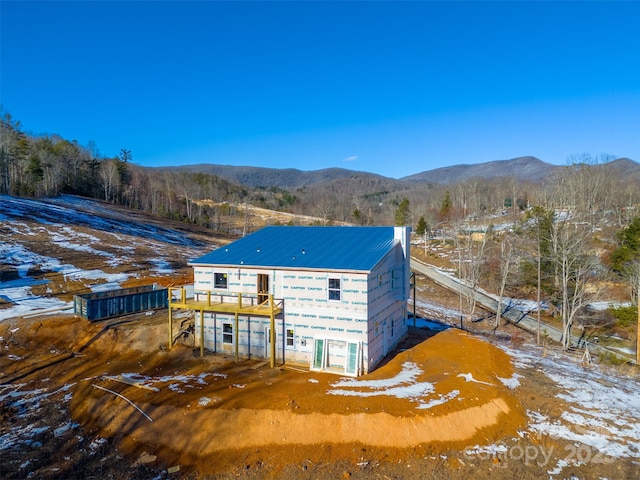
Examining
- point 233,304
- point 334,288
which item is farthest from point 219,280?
point 334,288

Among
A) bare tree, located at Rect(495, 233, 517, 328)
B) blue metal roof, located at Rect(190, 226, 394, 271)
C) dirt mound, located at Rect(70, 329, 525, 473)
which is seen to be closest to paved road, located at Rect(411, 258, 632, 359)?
bare tree, located at Rect(495, 233, 517, 328)

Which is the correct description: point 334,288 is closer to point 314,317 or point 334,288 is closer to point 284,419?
point 314,317

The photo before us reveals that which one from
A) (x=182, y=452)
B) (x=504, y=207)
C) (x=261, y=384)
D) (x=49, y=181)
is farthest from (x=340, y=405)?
(x=504, y=207)

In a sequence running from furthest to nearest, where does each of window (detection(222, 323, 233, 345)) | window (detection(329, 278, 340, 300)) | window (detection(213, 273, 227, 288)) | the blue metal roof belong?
window (detection(213, 273, 227, 288)) < window (detection(222, 323, 233, 345)) < the blue metal roof < window (detection(329, 278, 340, 300))

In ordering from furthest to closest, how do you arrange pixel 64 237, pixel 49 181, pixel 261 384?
pixel 49 181, pixel 64 237, pixel 261 384

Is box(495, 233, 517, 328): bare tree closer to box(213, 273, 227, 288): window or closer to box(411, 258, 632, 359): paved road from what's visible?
box(411, 258, 632, 359): paved road

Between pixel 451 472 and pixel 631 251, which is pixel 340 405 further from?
pixel 631 251
